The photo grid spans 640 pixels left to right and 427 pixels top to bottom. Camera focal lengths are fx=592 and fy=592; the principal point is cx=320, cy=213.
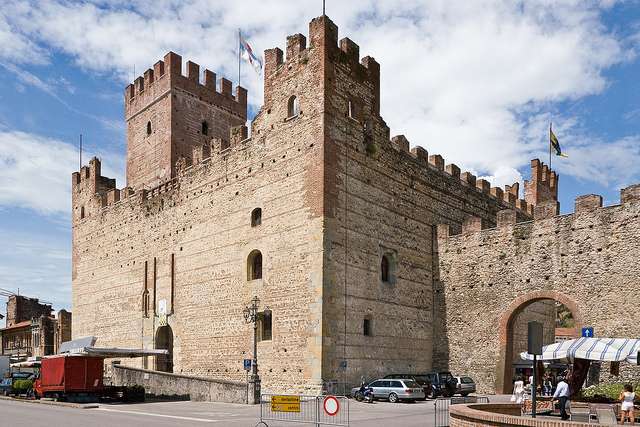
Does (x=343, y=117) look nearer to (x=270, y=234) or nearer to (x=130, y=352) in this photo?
(x=270, y=234)

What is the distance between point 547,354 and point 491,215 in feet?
57.5

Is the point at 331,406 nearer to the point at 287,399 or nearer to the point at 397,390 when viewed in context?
the point at 287,399

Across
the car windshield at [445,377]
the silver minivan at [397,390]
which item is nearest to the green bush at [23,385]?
the silver minivan at [397,390]

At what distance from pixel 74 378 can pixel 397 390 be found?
12684 millimetres

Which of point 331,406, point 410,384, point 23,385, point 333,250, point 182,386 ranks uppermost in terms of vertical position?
point 333,250

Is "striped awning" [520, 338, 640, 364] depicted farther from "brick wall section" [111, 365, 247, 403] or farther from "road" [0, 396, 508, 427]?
"brick wall section" [111, 365, 247, 403]

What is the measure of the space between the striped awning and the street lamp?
33.2ft

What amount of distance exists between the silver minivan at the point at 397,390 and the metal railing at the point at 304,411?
2011 mm

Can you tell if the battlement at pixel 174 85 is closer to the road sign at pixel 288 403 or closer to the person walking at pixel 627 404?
the road sign at pixel 288 403

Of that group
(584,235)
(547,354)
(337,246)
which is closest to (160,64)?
(337,246)

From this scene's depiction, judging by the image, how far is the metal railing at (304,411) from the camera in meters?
11.9

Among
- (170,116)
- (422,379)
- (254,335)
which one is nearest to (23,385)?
(254,335)

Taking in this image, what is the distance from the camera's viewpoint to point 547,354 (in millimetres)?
16734

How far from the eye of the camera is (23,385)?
29.0 metres
